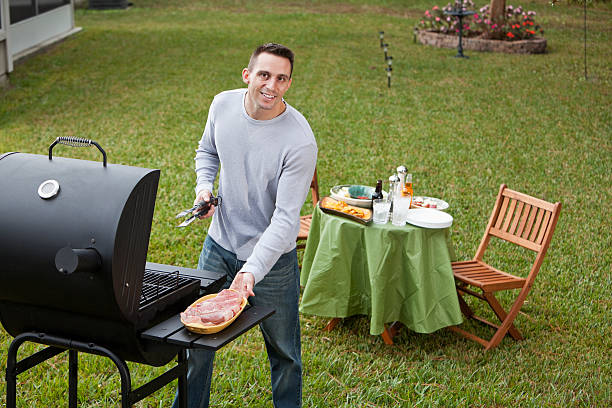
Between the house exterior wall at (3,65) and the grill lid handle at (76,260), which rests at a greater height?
the grill lid handle at (76,260)

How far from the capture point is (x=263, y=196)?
3.55 m

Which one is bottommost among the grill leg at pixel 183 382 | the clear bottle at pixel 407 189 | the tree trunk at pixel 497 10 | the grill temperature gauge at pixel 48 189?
the grill leg at pixel 183 382

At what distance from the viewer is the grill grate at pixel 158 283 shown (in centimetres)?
304

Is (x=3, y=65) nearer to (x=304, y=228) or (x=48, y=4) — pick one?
(x=48, y=4)

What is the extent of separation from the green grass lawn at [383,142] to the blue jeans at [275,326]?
901 mm

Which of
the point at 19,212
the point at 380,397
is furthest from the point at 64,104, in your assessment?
the point at 19,212

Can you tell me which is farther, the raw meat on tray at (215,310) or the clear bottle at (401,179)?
the clear bottle at (401,179)

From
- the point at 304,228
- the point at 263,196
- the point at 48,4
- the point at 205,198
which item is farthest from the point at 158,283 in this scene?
the point at 48,4

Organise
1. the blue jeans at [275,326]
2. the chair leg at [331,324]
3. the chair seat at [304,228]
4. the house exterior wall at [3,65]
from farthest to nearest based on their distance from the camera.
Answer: the house exterior wall at [3,65] → the chair seat at [304,228] → the chair leg at [331,324] → the blue jeans at [275,326]

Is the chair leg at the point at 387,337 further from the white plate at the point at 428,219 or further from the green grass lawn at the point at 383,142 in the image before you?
the white plate at the point at 428,219

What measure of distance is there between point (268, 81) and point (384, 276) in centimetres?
239

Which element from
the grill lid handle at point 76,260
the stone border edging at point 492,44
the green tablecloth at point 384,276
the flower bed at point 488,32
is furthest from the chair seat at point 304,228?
the stone border edging at point 492,44

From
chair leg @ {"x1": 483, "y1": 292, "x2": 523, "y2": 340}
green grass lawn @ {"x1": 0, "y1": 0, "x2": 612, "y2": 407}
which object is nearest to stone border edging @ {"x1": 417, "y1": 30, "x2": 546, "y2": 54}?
green grass lawn @ {"x1": 0, "y1": 0, "x2": 612, "y2": 407}

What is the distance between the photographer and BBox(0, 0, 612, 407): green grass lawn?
502cm
